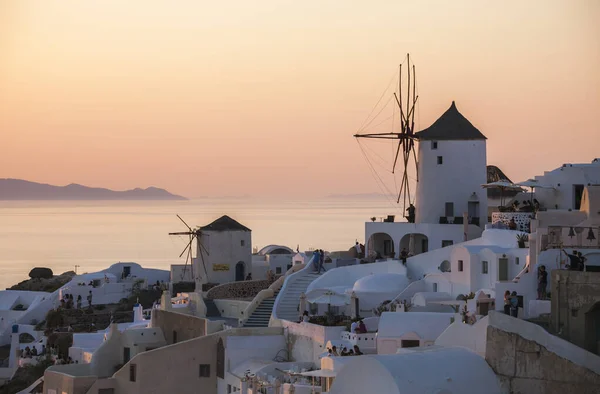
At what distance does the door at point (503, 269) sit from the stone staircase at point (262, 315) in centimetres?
686

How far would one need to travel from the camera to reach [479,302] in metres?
32.3

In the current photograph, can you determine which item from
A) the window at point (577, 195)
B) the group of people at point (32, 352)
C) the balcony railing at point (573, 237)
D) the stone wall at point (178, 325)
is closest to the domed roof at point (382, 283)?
the stone wall at point (178, 325)

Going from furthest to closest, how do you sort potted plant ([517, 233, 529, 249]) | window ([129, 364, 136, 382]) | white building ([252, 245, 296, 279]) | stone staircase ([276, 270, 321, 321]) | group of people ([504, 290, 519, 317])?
1. white building ([252, 245, 296, 279])
2. stone staircase ([276, 270, 321, 321])
3. window ([129, 364, 136, 382])
4. potted plant ([517, 233, 529, 249])
5. group of people ([504, 290, 519, 317])

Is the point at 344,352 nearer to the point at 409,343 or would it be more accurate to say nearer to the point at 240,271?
the point at 409,343

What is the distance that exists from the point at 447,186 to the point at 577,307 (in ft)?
54.1

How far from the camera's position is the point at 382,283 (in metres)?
38.3

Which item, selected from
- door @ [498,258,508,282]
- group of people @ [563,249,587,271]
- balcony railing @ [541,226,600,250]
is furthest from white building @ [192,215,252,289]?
group of people @ [563,249,587,271]

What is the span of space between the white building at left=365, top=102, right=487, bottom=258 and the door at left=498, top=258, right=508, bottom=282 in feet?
22.6

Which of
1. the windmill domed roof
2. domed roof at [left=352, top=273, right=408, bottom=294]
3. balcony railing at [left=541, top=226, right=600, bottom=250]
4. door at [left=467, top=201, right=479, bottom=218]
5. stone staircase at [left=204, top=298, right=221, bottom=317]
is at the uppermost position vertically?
the windmill domed roof

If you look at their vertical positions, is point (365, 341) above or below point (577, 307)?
below

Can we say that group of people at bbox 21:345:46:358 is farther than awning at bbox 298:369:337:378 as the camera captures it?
Yes

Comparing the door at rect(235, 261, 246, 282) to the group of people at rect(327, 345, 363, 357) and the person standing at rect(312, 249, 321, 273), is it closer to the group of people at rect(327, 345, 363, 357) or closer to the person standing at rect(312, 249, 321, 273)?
the person standing at rect(312, 249, 321, 273)

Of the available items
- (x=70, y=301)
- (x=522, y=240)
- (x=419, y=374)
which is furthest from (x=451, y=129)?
(x=419, y=374)

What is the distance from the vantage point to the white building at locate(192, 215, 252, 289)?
4781 centimetres
